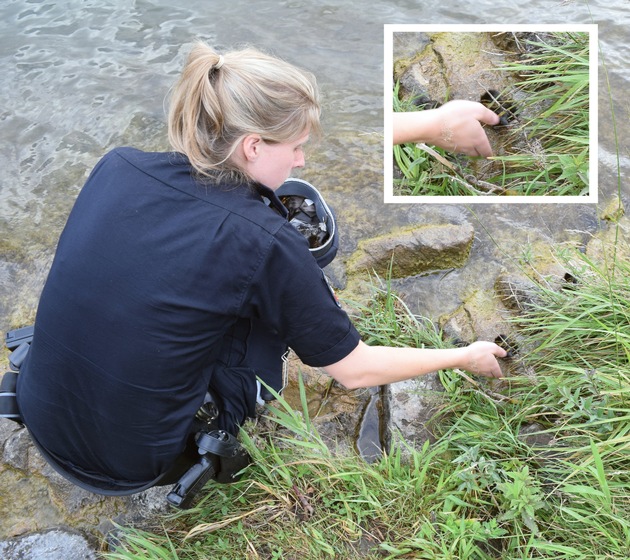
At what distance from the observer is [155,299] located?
173 centimetres

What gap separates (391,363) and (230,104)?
933 millimetres

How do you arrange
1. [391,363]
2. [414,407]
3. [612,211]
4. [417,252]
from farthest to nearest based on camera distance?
[612,211] → [417,252] → [414,407] → [391,363]

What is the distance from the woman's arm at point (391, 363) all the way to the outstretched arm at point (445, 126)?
114cm

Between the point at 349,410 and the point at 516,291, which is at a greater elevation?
the point at 516,291

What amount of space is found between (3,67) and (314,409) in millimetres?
3506

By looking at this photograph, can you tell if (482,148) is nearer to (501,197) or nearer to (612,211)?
(501,197)

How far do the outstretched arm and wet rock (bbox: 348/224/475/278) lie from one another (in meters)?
0.42

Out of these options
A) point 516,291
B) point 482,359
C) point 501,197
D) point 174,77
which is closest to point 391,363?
point 482,359

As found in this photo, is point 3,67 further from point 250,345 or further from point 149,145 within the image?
point 250,345

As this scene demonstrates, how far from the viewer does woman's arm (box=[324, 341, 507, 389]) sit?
6.67ft

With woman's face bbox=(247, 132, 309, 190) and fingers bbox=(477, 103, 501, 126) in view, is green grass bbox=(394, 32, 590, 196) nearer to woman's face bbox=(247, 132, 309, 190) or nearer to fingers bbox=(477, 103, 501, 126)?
fingers bbox=(477, 103, 501, 126)

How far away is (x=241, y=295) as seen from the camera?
1.78 m

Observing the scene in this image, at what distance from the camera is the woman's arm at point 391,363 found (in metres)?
2.03

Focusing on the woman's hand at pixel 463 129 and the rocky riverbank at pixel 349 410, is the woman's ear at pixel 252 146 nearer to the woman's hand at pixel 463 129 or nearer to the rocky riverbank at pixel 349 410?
the rocky riverbank at pixel 349 410
